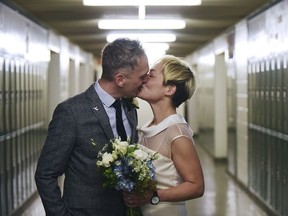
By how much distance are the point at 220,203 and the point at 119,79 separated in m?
5.65

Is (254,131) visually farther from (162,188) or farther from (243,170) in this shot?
(162,188)

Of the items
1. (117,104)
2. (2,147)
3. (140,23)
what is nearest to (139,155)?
(117,104)

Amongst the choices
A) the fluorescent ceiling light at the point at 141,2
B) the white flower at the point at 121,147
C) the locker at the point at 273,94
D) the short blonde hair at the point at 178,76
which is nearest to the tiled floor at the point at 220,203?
the locker at the point at 273,94

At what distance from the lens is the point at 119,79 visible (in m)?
2.56

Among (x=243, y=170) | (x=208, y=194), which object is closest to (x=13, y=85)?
(x=208, y=194)

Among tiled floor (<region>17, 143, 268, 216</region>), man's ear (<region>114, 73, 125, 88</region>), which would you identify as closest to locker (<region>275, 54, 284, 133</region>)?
tiled floor (<region>17, 143, 268, 216</region>)

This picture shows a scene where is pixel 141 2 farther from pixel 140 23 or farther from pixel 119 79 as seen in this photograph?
pixel 119 79

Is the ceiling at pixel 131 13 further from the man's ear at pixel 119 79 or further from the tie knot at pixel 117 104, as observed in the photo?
the man's ear at pixel 119 79

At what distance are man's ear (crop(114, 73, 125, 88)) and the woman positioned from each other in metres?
0.19

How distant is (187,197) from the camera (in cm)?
258

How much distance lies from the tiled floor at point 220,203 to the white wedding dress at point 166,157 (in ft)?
14.8

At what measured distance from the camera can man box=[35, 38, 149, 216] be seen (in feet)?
8.18

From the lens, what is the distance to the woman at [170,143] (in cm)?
257

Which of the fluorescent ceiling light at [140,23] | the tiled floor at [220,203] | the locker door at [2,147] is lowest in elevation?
the tiled floor at [220,203]
